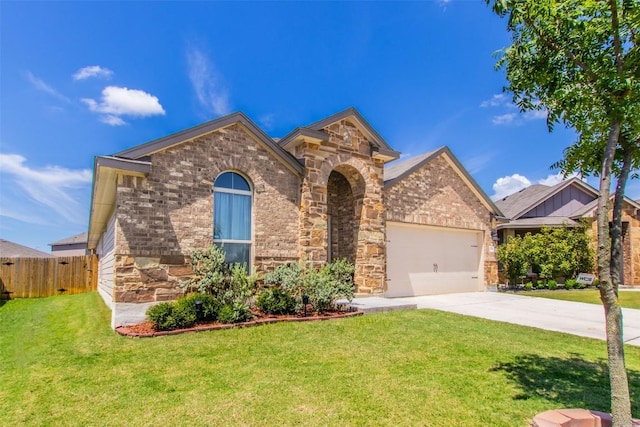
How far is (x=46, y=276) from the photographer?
16.8 m

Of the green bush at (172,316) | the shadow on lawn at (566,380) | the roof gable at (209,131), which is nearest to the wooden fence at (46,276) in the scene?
the roof gable at (209,131)

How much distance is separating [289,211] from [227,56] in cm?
670

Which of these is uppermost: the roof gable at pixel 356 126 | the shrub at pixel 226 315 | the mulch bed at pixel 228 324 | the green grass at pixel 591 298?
the roof gable at pixel 356 126

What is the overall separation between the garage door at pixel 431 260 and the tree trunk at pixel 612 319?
383 inches

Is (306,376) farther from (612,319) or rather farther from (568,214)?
(568,214)

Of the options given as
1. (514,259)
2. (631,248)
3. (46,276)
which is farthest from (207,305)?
(631,248)

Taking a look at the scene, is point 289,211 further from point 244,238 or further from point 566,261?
→ point 566,261

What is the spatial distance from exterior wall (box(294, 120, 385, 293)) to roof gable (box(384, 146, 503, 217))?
48.8 inches

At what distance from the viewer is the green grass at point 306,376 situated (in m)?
3.82

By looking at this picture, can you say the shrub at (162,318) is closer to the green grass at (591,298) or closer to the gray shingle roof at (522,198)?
the green grass at (591,298)

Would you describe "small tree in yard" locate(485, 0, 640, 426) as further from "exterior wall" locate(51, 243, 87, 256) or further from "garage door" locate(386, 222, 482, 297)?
"exterior wall" locate(51, 243, 87, 256)

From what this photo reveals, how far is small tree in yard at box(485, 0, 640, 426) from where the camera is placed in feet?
10.4

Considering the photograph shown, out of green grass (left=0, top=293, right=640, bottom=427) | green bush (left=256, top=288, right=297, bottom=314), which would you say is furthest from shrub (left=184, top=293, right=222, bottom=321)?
green bush (left=256, top=288, right=297, bottom=314)

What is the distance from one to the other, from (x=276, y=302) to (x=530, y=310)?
7464 millimetres
